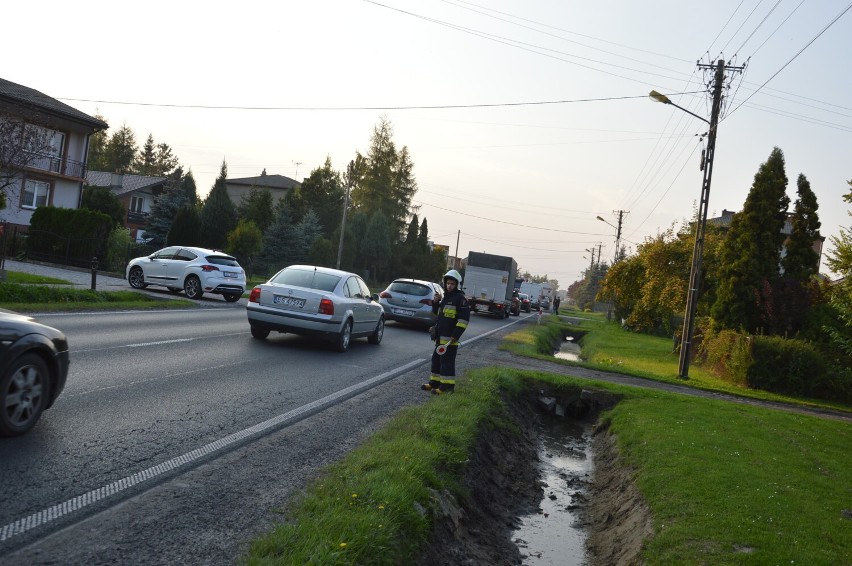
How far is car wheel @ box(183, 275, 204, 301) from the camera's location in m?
24.4

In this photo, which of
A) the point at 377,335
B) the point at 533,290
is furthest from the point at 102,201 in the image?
the point at 533,290

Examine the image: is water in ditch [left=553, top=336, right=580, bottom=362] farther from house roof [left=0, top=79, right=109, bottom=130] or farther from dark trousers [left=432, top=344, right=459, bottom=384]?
house roof [left=0, top=79, right=109, bottom=130]

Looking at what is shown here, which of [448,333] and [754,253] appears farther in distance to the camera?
[754,253]

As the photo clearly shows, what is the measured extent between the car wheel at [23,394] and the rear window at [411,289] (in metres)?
17.1

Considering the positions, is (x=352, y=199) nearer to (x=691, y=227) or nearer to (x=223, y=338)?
(x=691, y=227)

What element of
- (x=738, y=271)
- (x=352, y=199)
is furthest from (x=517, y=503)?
(x=352, y=199)

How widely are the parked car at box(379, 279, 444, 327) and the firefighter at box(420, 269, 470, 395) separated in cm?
1165

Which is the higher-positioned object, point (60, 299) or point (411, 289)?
point (411, 289)

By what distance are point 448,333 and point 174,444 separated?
16.8ft

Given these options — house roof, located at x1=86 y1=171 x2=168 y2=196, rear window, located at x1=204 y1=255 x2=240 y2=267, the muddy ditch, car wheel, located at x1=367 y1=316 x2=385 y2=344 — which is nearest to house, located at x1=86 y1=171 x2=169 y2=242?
house roof, located at x1=86 y1=171 x2=168 y2=196

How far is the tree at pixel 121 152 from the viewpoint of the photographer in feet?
333

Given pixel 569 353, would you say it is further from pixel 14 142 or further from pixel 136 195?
pixel 136 195

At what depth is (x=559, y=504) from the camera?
8.52m

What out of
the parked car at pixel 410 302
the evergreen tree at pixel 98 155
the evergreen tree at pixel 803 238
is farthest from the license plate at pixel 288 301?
the evergreen tree at pixel 98 155
